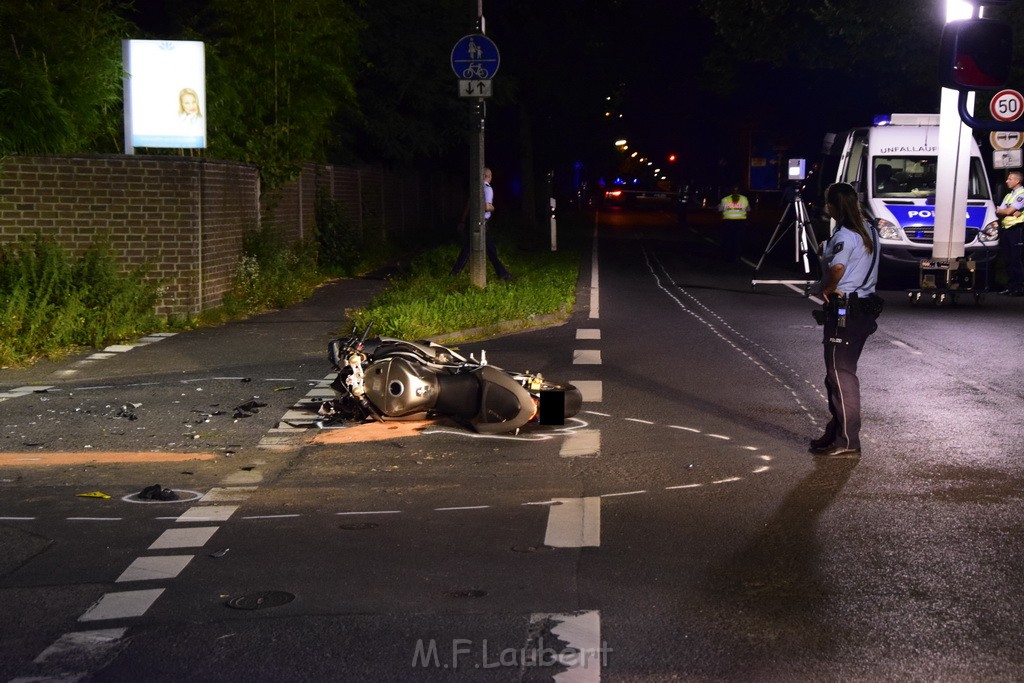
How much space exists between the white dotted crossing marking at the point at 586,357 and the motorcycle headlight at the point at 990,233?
10.1 meters


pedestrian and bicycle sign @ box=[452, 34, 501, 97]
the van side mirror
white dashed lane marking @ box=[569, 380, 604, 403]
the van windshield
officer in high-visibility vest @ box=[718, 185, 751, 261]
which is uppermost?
pedestrian and bicycle sign @ box=[452, 34, 501, 97]

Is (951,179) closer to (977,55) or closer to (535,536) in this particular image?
(977,55)

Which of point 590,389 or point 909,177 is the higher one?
point 909,177

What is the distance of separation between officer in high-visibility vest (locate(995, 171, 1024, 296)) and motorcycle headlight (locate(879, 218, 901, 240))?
1975mm

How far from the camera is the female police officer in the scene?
8.62m

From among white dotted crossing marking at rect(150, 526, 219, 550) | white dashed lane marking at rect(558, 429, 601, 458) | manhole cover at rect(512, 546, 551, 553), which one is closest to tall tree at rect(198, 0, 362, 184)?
white dashed lane marking at rect(558, 429, 601, 458)

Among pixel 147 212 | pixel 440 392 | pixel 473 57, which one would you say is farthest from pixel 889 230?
pixel 440 392

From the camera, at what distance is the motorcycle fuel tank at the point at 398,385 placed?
955 centimetres

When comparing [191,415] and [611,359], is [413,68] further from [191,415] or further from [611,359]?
[191,415]

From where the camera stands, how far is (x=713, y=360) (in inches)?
517

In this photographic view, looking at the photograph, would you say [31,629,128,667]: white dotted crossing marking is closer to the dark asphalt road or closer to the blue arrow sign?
the dark asphalt road

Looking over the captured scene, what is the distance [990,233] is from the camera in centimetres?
2122

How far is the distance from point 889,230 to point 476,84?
7.91 meters

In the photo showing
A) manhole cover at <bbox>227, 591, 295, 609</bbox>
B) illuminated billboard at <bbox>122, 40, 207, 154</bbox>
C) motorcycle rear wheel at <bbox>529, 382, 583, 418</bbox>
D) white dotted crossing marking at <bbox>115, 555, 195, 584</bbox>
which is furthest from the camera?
illuminated billboard at <bbox>122, 40, 207, 154</bbox>
